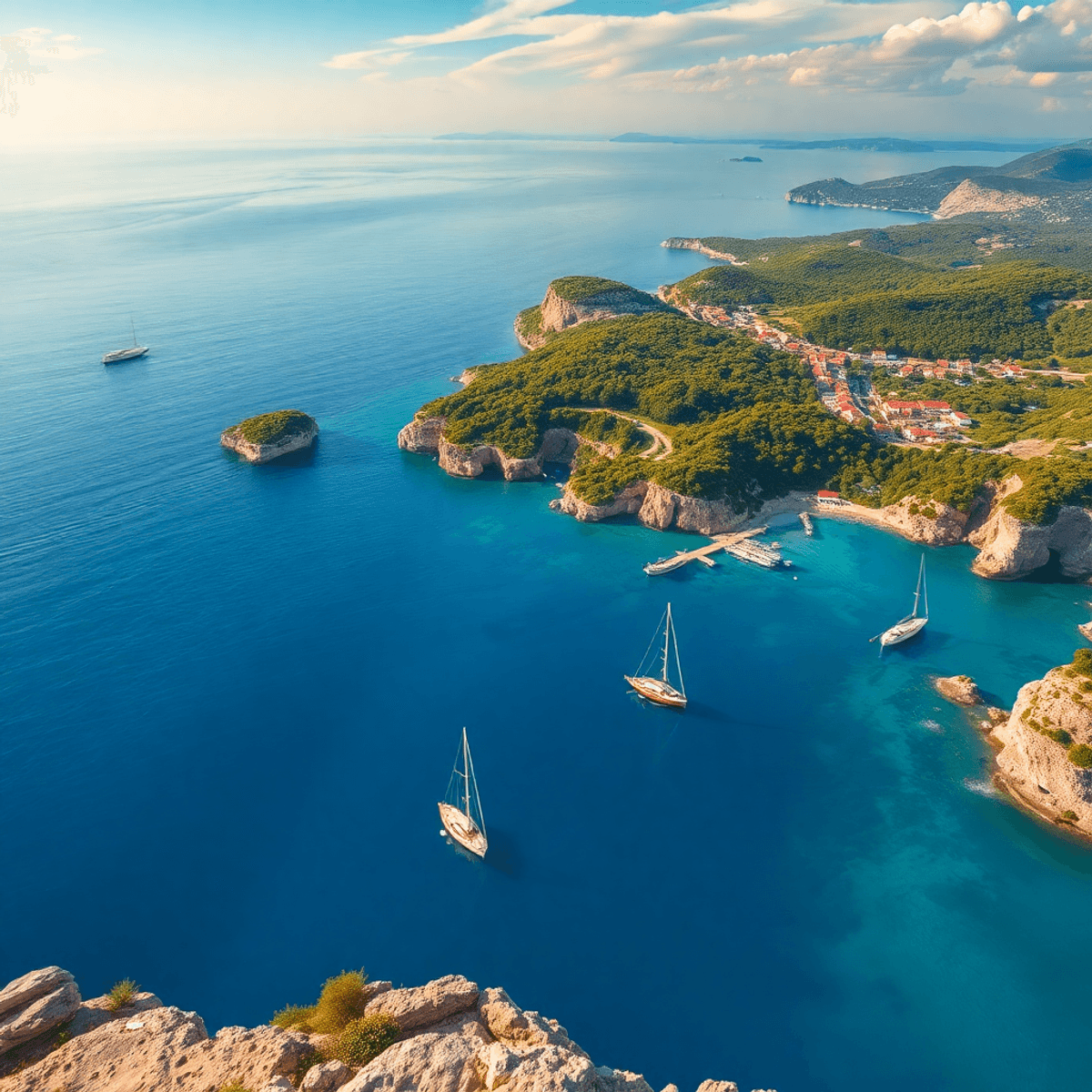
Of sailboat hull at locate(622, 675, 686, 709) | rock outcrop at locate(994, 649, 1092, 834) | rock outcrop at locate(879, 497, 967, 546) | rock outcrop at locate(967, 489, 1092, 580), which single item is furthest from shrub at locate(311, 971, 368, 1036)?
rock outcrop at locate(879, 497, 967, 546)

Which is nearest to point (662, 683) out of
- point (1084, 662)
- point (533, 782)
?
point (533, 782)

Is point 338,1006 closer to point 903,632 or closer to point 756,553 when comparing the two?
point 903,632

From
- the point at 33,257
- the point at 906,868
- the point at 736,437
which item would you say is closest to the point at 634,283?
the point at 736,437

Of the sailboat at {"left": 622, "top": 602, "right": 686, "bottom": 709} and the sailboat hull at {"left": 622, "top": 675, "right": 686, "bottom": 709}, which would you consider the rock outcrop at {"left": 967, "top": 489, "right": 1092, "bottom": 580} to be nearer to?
the sailboat at {"left": 622, "top": 602, "right": 686, "bottom": 709}

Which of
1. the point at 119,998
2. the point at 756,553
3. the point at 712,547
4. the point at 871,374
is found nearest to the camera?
the point at 119,998

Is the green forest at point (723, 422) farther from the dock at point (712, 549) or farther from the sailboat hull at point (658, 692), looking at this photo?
the sailboat hull at point (658, 692)

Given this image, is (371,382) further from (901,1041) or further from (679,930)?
(901,1041)
